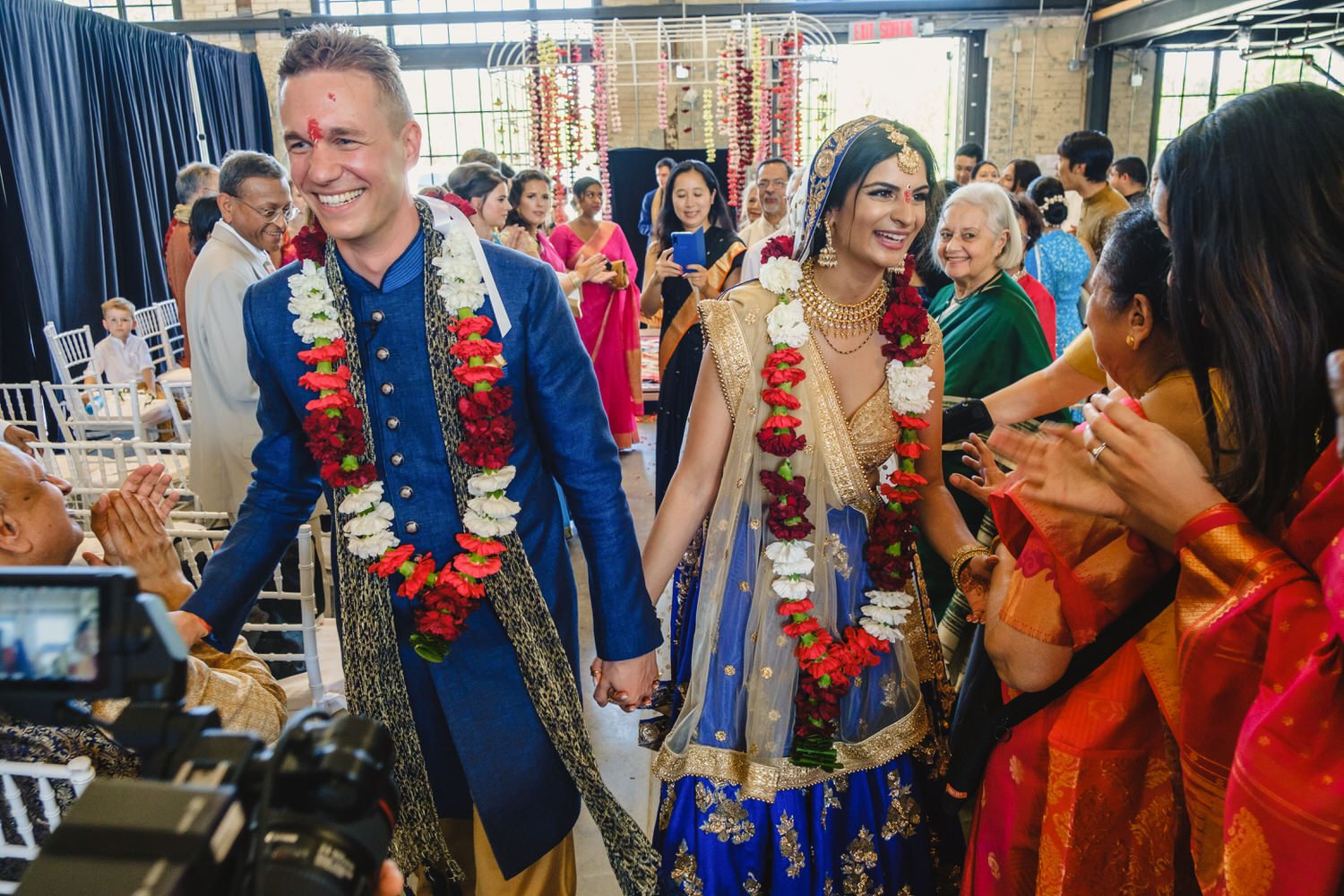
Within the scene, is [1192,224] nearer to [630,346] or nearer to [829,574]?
[829,574]

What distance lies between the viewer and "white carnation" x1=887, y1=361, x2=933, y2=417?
1.70 m

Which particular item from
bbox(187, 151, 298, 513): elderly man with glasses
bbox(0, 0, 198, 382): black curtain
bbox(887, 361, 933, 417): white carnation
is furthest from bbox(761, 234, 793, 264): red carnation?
bbox(0, 0, 198, 382): black curtain

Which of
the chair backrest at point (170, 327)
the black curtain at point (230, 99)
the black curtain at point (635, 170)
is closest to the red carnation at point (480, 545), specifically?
the chair backrest at point (170, 327)

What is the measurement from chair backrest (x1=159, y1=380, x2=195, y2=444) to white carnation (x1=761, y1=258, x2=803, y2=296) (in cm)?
228

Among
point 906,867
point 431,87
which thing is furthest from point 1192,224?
point 431,87

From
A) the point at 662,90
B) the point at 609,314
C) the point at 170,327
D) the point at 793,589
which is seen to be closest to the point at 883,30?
the point at 662,90

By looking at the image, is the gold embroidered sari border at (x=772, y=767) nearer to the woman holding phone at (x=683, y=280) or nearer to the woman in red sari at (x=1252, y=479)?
the woman in red sari at (x=1252, y=479)

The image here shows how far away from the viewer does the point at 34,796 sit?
3.81 ft

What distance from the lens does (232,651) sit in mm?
1601

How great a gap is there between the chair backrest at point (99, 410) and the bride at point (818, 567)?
2744 mm

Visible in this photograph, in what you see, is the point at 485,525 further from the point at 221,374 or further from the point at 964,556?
the point at 221,374

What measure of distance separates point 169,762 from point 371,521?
90 centimetres

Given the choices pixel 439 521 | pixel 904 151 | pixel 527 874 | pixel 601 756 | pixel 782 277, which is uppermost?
pixel 904 151

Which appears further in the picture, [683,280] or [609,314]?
[609,314]
